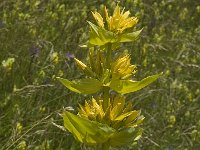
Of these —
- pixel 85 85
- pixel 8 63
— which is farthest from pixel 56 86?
pixel 85 85

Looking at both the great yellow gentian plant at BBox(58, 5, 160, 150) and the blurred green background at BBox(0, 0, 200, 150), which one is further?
the blurred green background at BBox(0, 0, 200, 150)

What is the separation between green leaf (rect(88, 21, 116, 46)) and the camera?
2.90 feet

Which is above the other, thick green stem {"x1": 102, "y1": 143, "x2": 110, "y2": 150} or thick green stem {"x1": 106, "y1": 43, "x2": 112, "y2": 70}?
thick green stem {"x1": 106, "y1": 43, "x2": 112, "y2": 70}

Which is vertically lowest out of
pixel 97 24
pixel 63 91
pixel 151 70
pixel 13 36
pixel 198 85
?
pixel 198 85

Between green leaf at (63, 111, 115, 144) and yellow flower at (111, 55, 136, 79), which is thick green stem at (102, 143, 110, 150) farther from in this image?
yellow flower at (111, 55, 136, 79)

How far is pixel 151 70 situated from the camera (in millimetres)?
3014

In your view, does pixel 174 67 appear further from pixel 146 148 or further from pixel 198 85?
pixel 146 148

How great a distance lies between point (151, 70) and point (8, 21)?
92 centimetres

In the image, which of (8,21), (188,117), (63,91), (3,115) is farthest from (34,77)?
(188,117)

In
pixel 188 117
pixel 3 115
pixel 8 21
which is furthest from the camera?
pixel 8 21

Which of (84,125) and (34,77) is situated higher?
(84,125)

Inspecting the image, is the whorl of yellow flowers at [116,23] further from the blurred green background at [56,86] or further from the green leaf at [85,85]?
the blurred green background at [56,86]

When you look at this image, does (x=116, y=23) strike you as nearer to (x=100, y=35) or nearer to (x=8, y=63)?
(x=100, y=35)

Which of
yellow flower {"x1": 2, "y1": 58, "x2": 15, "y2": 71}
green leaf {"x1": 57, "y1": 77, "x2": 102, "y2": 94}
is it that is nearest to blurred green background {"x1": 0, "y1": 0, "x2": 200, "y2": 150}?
yellow flower {"x1": 2, "y1": 58, "x2": 15, "y2": 71}
